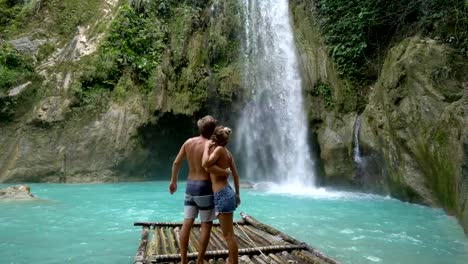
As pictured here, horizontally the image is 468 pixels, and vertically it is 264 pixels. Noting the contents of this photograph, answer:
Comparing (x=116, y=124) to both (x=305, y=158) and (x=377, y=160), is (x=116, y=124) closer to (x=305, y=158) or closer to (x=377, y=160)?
(x=305, y=158)

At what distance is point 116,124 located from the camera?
50.5 feet

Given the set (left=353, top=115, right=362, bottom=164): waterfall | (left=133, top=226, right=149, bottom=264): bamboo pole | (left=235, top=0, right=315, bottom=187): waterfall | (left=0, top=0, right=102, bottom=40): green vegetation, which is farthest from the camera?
(left=0, top=0, right=102, bottom=40): green vegetation

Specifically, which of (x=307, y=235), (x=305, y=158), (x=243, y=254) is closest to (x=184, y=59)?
(x=305, y=158)

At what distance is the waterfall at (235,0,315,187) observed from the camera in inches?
569

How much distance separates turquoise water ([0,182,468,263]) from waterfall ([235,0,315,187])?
2.66 m

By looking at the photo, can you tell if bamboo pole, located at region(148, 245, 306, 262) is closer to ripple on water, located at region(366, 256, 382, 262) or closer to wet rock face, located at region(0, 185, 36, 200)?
ripple on water, located at region(366, 256, 382, 262)

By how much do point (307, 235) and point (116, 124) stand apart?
10.6 meters

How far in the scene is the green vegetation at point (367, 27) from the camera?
12195mm

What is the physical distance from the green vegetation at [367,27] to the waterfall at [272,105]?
5.77 feet

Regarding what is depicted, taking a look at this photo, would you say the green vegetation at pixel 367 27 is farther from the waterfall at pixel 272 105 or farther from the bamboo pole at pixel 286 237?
the bamboo pole at pixel 286 237

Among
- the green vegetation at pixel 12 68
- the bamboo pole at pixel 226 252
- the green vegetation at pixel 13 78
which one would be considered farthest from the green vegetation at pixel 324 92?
the green vegetation at pixel 12 68

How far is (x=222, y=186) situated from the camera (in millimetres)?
3799

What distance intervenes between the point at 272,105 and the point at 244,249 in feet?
36.3

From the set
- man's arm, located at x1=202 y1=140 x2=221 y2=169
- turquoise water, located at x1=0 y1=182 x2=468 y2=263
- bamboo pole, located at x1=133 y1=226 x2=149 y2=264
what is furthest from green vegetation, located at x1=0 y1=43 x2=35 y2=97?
man's arm, located at x1=202 y1=140 x2=221 y2=169
